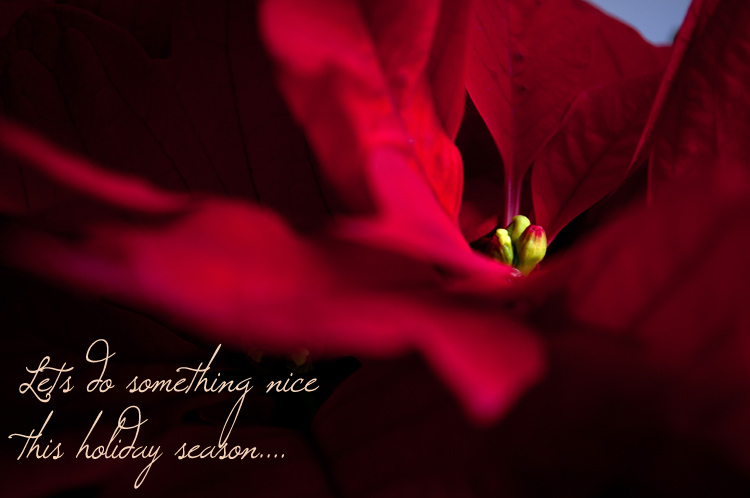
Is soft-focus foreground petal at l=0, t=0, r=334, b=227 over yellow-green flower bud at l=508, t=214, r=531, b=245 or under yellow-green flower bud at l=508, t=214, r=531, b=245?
over

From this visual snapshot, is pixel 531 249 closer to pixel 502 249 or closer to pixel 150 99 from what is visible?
pixel 502 249

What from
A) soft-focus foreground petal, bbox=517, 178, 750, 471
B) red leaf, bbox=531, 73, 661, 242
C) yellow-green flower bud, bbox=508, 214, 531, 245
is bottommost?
yellow-green flower bud, bbox=508, 214, 531, 245

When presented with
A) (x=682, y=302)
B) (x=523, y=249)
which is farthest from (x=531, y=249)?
(x=682, y=302)

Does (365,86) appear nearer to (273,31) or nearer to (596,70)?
(273,31)

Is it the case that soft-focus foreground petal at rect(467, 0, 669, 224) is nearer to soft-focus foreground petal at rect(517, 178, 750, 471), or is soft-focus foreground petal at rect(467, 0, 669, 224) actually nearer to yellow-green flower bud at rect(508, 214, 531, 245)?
yellow-green flower bud at rect(508, 214, 531, 245)

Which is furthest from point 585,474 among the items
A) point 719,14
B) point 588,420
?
point 719,14

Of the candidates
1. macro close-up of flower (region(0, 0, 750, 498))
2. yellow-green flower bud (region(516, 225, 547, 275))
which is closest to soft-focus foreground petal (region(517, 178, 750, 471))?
macro close-up of flower (region(0, 0, 750, 498))
